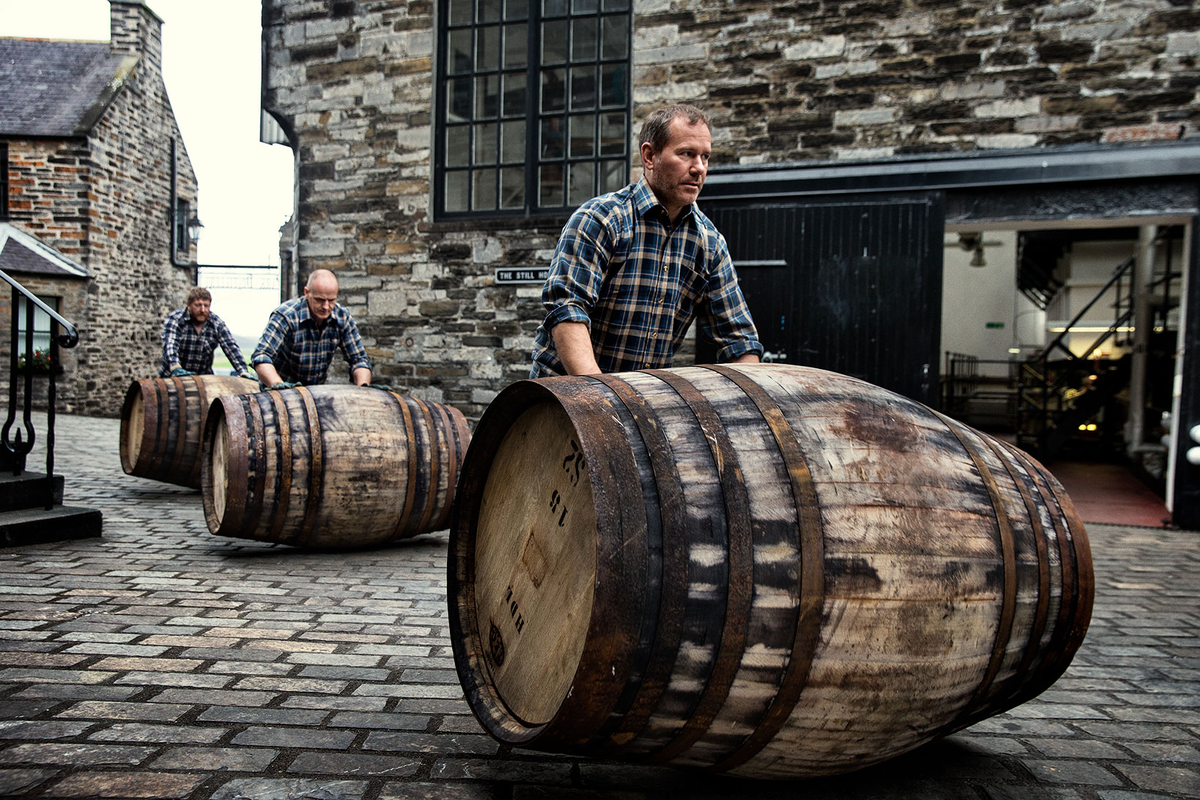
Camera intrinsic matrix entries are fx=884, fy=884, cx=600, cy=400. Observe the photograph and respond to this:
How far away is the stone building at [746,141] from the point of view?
6.85m

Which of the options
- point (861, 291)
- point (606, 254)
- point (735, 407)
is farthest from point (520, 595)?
point (861, 291)

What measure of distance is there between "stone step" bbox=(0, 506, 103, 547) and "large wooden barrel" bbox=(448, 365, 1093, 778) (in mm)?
3855

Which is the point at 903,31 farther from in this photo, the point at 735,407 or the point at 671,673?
the point at 671,673

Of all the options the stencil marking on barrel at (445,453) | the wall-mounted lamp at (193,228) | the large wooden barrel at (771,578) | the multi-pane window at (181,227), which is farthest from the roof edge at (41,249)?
the large wooden barrel at (771,578)

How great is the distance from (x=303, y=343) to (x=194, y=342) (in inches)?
107

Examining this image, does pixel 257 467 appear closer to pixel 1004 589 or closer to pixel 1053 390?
pixel 1004 589

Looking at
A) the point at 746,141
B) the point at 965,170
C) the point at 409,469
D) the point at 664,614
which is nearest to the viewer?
the point at 664,614

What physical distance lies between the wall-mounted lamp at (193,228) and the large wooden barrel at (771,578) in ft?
78.9

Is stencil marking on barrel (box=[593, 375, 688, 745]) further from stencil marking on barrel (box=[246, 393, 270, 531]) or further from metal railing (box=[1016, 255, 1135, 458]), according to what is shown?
metal railing (box=[1016, 255, 1135, 458])

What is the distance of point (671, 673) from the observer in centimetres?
158

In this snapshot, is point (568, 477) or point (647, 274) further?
point (647, 274)

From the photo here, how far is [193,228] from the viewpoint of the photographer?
919 inches

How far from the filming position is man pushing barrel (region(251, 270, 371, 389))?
5676 mm

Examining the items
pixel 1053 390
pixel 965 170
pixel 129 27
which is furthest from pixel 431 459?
pixel 129 27
